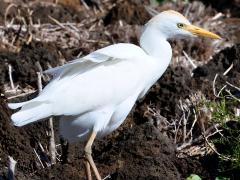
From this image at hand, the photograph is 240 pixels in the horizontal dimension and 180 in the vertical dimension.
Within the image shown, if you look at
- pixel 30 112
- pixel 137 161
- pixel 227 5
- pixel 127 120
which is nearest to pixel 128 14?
pixel 227 5

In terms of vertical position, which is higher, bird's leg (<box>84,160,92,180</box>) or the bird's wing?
the bird's wing

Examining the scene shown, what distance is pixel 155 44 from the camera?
600 cm

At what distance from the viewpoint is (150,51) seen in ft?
19.8

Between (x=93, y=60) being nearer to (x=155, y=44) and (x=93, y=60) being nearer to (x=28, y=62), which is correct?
(x=155, y=44)

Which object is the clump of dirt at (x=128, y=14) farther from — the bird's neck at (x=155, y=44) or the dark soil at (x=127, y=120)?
the bird's neck at (x=155, y=44)

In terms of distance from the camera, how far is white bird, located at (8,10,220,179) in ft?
18.8

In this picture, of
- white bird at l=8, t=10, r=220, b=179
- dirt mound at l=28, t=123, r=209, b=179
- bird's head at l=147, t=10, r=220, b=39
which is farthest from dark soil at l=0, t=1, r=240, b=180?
bird's head at l=147, t=10, r=220, b=39

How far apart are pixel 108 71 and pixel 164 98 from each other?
1780 mm

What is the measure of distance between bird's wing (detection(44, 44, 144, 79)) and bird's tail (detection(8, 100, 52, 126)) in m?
0.27

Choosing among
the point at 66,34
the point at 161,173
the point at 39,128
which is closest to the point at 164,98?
the point at 39,128

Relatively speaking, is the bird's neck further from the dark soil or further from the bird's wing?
the dark soil

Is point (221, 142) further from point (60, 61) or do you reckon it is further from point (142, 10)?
point (142, 10)

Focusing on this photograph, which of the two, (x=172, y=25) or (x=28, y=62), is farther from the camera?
(x=28, y=62)

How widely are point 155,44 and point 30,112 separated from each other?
3.33 ft
